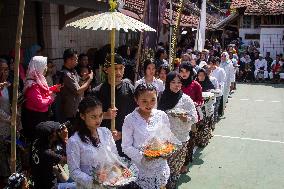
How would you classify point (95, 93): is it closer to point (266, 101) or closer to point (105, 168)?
point (105, 168)

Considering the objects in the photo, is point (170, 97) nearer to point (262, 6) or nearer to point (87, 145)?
point (87, 145)

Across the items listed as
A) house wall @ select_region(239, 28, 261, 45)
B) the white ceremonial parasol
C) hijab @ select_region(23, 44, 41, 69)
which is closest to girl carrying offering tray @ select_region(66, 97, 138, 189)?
the white ceremonial parasol

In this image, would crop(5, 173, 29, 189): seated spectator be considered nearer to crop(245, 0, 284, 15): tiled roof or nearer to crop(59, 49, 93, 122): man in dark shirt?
crop(59, 49, 93, 122): man in dark shirt

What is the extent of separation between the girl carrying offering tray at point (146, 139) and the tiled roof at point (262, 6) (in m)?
17.3

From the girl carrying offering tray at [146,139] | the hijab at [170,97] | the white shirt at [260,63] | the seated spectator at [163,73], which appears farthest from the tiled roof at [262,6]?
the girl carrying offering tray at [146,139]

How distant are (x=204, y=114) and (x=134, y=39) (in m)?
7.06

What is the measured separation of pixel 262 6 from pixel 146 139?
18153 millimetres

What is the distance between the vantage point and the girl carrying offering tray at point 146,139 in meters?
3.46

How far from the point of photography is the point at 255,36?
2102cm

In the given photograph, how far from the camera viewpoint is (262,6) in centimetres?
1969

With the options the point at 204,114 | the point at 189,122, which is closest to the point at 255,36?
the point at 204,114

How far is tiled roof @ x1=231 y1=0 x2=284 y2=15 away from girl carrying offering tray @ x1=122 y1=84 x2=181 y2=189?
56.7 feet

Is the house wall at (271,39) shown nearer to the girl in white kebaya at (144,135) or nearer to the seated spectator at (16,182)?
the girl in white kebaya at (144,135)

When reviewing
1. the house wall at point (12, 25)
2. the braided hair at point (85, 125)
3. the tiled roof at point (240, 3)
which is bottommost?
the braided hair at point (85, 125)
